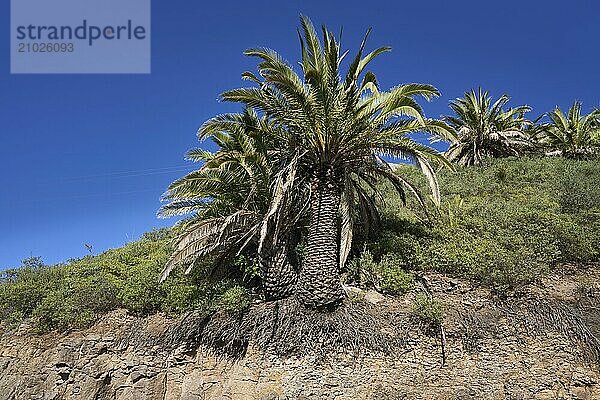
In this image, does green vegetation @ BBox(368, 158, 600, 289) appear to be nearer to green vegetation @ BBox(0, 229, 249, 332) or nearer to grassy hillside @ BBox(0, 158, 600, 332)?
grassy hillside @ BBox(0, 158, 600, 332)

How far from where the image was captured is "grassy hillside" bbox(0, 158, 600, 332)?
36.5 feet

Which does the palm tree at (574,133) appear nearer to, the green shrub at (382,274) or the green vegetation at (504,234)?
the green vegetation at (504,234)

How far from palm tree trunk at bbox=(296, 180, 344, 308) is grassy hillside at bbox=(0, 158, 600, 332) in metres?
1.11

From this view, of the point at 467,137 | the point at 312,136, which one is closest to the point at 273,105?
the point at 312,136

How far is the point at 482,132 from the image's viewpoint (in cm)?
2430

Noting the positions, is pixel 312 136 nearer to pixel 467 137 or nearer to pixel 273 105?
pixel 273 105

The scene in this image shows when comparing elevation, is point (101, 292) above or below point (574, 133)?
below

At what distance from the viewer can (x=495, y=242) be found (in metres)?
12.1

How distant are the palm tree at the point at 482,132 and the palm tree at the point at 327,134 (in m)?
14.4

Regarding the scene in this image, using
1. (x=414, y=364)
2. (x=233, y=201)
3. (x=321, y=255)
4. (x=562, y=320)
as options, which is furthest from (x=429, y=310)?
(x=233, y=201)

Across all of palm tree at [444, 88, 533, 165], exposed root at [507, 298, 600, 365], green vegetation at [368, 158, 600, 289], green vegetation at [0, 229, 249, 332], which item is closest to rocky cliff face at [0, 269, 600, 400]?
exposed root at [507, 298, 600, 365]

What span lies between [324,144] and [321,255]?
2497 mm

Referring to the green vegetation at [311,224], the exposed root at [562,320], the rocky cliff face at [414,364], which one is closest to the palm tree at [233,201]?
the green vegetation at [311,224]

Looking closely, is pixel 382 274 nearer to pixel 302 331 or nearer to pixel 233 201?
pixel 302 331
